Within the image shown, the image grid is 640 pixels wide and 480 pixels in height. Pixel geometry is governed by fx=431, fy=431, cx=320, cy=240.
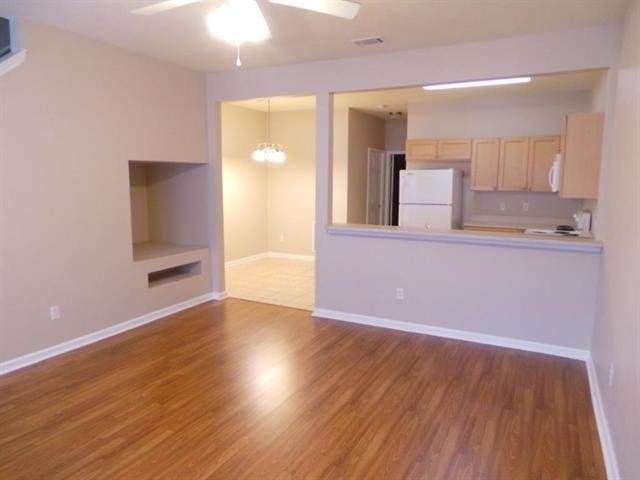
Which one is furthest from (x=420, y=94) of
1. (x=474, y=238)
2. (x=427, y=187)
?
(x=474, y=238)

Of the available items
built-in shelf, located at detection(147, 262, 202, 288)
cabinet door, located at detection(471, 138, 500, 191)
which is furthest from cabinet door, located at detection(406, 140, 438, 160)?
built-in shelf, located at detection(147, 262, 202, 288)

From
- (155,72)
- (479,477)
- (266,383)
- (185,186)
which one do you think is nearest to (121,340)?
(266,383)

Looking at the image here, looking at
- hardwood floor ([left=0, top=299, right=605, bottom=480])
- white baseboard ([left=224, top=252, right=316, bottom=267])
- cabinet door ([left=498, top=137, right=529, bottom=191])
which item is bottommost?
hardwood floor ([left=0, top=299, right=605, bottom=480])

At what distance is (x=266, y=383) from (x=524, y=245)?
7.78ft

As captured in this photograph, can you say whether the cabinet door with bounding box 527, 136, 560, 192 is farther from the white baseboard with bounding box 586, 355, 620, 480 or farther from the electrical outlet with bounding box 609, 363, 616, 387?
the electrical outlet with bounding box 609, 363, 616, 387

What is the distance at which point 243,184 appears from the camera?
23.9 feet

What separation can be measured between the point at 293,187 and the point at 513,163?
360 centimetres

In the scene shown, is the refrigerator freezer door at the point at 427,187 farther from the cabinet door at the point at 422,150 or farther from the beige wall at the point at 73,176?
the beige wall at the point at 73,176

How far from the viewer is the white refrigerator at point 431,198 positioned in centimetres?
586

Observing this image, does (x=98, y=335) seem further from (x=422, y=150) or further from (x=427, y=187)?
(x=422, y=150)

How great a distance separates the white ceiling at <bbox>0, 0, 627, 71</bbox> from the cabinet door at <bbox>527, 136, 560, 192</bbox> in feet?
8.45

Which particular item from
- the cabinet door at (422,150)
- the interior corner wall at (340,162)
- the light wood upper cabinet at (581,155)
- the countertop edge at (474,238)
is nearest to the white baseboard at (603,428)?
the countertop edge at (474,238)

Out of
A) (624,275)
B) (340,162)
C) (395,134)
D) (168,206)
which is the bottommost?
(624,275)

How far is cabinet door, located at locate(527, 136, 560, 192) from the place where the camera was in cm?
556
